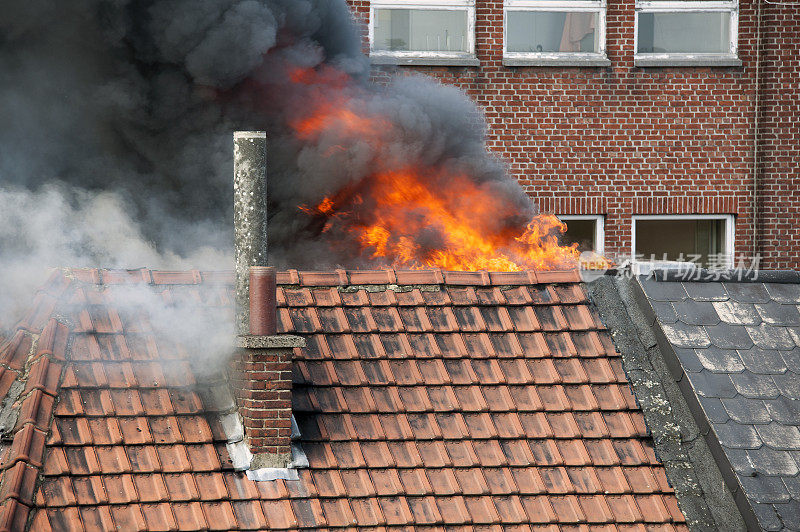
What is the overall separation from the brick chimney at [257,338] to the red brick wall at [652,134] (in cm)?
645

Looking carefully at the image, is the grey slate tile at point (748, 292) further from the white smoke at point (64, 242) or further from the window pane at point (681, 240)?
the window pane at point (681, 240)

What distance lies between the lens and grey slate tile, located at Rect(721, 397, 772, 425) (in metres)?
6.47

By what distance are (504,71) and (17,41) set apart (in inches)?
210

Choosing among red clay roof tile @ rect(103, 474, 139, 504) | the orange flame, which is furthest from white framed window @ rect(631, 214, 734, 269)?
red clay roof tile @ rect(103, 474, 139, 504)

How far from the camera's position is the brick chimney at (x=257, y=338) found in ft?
19.7

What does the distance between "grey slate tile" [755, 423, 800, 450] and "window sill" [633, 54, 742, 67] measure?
703 centimetres

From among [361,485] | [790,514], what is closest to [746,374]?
[790,514]

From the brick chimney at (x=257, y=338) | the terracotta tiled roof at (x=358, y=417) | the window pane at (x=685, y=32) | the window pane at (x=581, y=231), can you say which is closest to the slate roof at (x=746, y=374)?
the terracotta tiled roof at (x=358, y=417)

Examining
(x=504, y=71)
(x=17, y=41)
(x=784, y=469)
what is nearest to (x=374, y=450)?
(x=784, y=469)

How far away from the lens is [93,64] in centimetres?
1048

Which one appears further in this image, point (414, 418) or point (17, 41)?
point (17, 41)

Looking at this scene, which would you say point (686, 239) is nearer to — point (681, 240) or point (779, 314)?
point (681, 240)

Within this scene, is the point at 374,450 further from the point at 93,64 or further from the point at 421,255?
the point at 93,64

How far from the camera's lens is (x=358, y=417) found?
638cm
